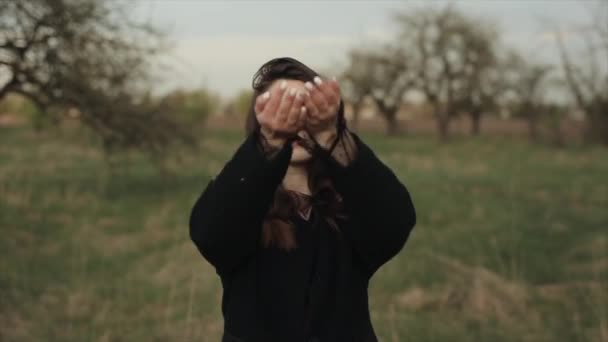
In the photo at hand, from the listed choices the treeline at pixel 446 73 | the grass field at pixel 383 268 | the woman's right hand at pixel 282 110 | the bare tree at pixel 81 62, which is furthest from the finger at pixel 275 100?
the treeline at pixel 446 73

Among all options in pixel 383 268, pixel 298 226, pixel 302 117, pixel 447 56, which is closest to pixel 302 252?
pixel 298 226

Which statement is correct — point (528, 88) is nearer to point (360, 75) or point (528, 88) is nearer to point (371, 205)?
point (360, 75)

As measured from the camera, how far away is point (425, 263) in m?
8.24

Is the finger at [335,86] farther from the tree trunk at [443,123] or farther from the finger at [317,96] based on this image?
the tree trunk at [443,123]

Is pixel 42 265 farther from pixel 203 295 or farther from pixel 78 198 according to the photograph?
pixel 78 198

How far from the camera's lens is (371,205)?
1.43 meters

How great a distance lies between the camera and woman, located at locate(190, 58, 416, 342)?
54.4 inches

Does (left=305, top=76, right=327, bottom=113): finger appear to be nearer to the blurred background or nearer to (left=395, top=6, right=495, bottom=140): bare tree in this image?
the blurred background

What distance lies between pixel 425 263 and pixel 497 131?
4364 centimetres

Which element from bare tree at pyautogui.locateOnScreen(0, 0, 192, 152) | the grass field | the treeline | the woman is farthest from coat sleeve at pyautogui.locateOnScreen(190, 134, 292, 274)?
the treeline

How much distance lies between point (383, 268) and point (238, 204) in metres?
6.66

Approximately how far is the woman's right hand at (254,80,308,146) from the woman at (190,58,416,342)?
0.09 feet

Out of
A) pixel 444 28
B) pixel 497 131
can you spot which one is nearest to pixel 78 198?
pixel 444 28

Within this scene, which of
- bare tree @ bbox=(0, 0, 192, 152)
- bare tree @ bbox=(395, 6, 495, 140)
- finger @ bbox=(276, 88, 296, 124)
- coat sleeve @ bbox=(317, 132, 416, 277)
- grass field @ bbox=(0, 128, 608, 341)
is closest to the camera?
finger @ bbox=(276, 88, 296, 124)
